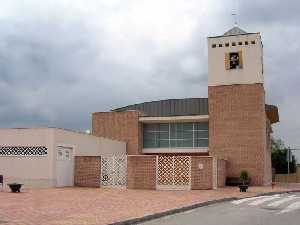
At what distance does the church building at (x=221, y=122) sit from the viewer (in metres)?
39.5

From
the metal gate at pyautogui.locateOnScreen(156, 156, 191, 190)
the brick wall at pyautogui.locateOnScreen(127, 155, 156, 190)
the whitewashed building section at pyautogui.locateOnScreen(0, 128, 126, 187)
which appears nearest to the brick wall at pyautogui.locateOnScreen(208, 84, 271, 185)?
the metal gate at pyautogui.locateOnScreen(156, 156, 191, 190)

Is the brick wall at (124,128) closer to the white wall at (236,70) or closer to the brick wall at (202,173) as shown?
the white wall at (236,70)

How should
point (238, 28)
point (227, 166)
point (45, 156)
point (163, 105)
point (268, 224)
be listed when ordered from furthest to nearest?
point (163, 105)
point (238, 28)
point (227, 166)
point (45, 156)
point (268, 224)

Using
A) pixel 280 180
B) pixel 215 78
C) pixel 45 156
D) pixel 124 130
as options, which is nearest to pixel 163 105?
pixel 124 130

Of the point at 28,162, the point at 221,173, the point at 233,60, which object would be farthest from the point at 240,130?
the point at 28,162

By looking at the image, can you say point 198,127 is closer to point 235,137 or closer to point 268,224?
point 235,137

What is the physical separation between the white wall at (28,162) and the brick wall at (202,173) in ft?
26.8

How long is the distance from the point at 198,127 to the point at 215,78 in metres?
4.88

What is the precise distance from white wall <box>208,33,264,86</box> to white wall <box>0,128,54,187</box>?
16.2 metres

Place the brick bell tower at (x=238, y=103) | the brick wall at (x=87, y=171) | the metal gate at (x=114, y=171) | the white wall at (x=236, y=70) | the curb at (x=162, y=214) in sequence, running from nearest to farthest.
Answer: the curb at (x=162, y=214), the metal gate at (x=114, y=171), the brick wall at (x=87, y=171), the brick bell tower at (x=238, y=103), the white wall at (x=236, y=70)

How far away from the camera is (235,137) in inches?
1566

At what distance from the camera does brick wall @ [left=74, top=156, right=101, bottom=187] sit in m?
31.4

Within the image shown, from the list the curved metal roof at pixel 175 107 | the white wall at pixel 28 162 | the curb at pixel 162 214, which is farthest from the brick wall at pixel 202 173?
the curved metal roof at pixel 175 107

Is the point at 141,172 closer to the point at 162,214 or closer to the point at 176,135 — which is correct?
the point at 162,214
